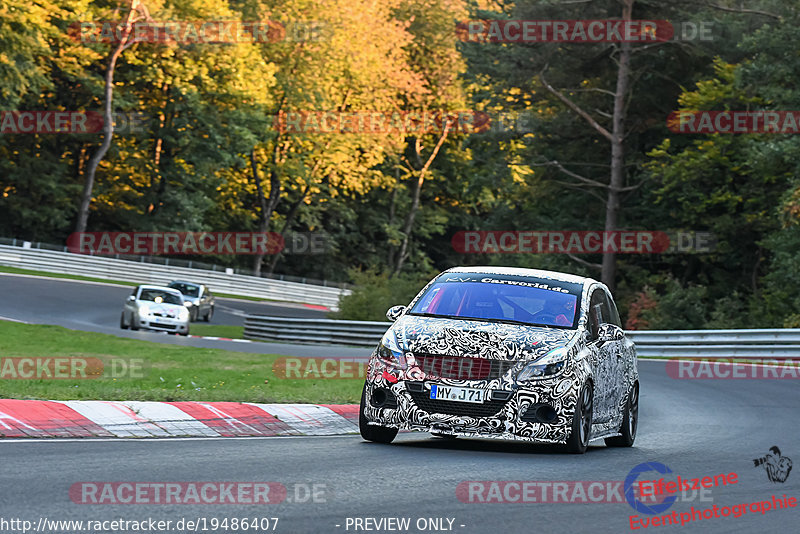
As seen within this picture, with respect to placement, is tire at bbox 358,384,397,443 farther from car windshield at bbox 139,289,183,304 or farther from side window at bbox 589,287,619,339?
car windshield at bbox 139,289,183,304

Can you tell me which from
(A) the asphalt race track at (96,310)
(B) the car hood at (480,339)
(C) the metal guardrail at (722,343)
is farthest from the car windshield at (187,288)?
(B) the car hood at (480,339)

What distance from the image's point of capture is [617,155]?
46.9 metres

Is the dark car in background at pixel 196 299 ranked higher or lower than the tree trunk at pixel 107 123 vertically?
lower

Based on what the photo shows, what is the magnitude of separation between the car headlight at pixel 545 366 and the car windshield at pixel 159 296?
27.0 meters

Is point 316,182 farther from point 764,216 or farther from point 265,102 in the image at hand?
point 764,216

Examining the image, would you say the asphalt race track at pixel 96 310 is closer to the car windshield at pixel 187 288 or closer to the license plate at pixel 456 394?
the car windshield at pixel 187 288

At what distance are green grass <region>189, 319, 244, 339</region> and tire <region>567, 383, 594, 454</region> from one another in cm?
2826

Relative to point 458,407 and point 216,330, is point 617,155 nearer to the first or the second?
point 216,330

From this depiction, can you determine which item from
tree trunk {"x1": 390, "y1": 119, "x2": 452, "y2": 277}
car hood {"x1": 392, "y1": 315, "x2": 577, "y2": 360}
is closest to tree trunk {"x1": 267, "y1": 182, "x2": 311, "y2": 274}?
tree trunk {"x1": 390, "y1": 119, "x2": 452, "y2": 277}

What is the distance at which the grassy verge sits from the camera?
3947cm

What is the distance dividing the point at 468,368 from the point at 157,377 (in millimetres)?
8084

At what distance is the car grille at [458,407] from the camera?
10.7 m

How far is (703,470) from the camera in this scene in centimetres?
1015

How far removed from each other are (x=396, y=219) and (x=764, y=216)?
41.5 meters
